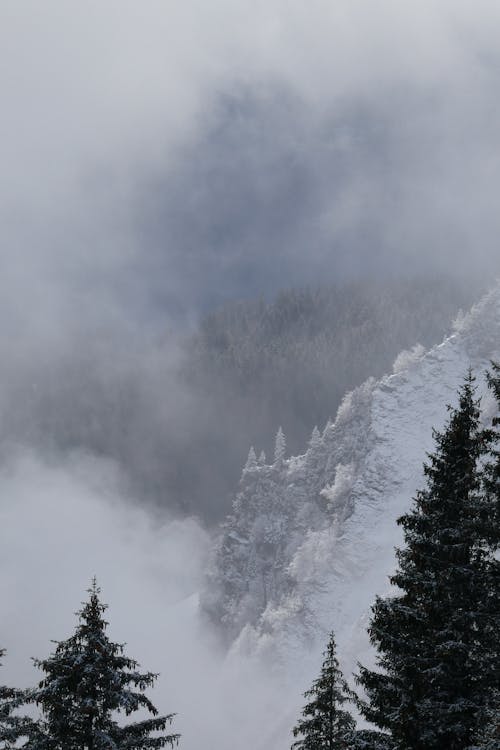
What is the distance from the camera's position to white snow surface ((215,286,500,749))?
12644 cm

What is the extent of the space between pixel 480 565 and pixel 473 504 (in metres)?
1.33

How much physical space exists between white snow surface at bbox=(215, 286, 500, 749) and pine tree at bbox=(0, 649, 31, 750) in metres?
92.9

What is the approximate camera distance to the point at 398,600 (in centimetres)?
1644

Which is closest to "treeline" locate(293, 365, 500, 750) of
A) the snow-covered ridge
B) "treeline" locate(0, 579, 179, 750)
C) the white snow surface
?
"treeline" locate(0, 579, 179, 750)

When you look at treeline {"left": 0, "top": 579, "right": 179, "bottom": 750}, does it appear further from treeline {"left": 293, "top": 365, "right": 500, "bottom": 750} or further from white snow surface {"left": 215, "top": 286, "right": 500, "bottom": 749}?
white snow surface {"left": 215, "top": 286, "right": 500, "bottom": 749}

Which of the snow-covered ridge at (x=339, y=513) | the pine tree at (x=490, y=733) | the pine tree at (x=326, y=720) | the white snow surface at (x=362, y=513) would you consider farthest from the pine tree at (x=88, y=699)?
the snow-covered ridge at (x=339, y=513)

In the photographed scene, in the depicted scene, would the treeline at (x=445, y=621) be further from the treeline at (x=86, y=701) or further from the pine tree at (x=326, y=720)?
the pine tree at (x=326, y=720)

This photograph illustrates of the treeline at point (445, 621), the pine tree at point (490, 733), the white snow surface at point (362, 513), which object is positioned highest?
the white snow surface at point (362, 513)

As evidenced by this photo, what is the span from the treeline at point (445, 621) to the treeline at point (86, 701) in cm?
431

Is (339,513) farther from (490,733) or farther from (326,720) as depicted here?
(490,733)

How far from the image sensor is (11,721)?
55.8ft

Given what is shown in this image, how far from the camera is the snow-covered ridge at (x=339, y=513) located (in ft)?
430

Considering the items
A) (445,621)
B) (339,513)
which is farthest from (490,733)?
(339,513)

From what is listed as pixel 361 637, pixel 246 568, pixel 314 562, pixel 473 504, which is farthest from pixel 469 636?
pixel 246 568
